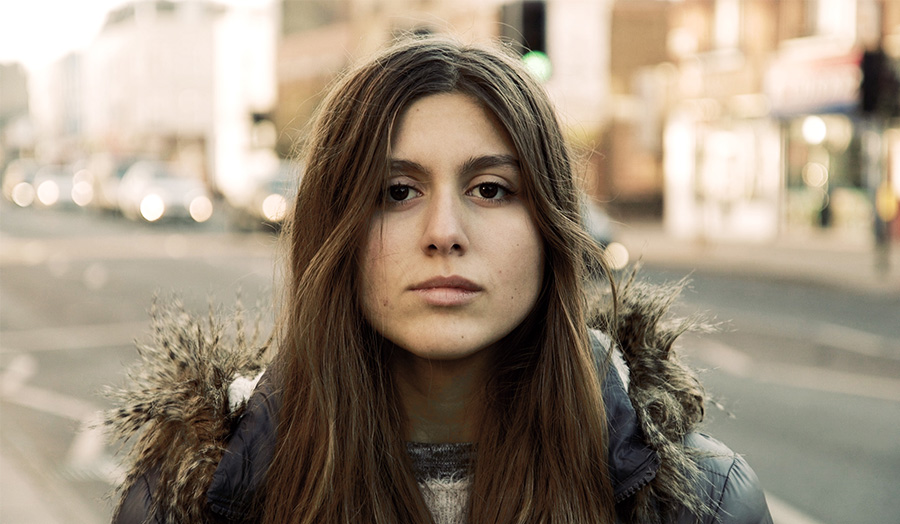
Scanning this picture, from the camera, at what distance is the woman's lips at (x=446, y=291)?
1.51 metres

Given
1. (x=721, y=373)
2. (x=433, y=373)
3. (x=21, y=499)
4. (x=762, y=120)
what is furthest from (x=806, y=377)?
(x=762, y=120)

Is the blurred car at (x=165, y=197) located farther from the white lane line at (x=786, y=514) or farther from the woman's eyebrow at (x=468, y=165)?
the woman's eyebrow at (x=468, y=165)

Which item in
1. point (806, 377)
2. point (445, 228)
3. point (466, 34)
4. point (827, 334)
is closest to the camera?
point (445, 228)

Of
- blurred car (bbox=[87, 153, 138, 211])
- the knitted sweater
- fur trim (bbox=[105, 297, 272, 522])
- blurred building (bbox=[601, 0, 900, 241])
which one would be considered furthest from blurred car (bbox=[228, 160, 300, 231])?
the knitted sweater

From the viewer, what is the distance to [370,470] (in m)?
1.56

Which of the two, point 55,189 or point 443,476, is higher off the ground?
point 55,189

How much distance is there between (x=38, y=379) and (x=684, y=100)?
2188cm

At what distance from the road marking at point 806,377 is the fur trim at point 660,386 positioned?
224 inches

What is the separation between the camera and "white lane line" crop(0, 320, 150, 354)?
9000 millimetres

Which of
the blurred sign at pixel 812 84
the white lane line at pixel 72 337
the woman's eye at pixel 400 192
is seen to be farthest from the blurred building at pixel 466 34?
the blurred sign at pixel 812 84

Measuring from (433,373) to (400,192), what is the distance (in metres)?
0.34

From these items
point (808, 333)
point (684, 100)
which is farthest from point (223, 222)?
point (808, 333)

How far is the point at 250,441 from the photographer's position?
1.57 metres

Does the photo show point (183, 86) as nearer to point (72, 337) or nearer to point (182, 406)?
point (72, 337)
